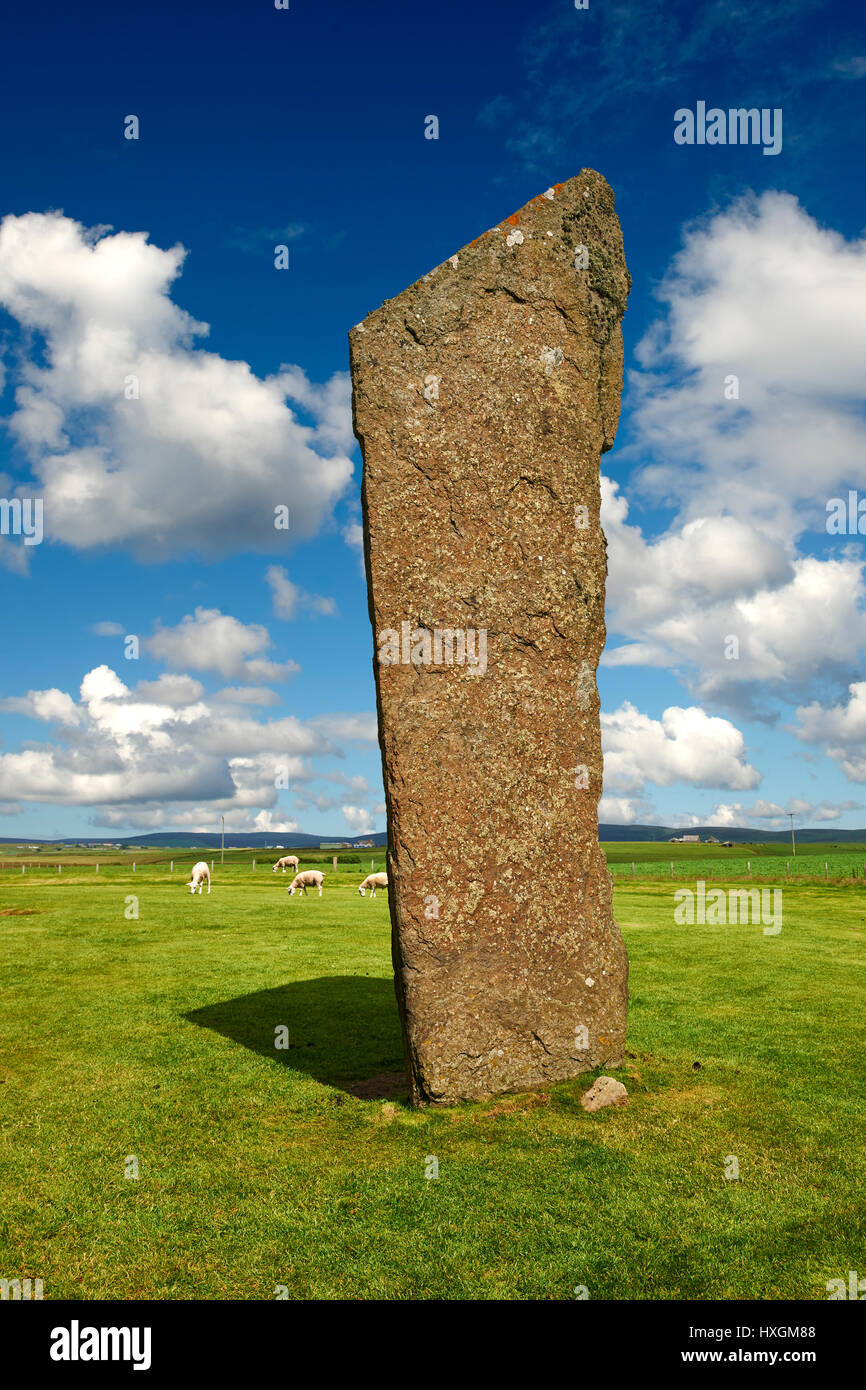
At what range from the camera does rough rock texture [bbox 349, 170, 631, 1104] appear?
7039 millimetres

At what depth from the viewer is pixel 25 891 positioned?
2777 cm

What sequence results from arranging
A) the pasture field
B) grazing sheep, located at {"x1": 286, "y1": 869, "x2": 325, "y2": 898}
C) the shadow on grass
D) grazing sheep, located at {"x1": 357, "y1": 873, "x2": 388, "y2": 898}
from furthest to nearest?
grazing sheep, located at {"x1": 286, "y1": 869, "x2": 325, "y2": 898}
grazing sheep, located at {"x1": 357, "y1": 873, "x2": 388, "y2": 898}
the shadow on grass
the pasture field

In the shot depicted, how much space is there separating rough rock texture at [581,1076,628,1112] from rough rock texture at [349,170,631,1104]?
38cm

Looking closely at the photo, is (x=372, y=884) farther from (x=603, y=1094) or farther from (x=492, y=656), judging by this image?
(x=492, y=656)

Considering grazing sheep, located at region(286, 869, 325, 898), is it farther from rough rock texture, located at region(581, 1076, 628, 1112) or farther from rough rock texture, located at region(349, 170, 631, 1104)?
rough rock texture, located at region(581, 1076, 628, 1112)

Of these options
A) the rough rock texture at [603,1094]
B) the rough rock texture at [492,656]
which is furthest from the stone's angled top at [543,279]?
the rough rock texture at [603,1094]

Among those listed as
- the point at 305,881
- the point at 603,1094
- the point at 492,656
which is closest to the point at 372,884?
the point at 305,881

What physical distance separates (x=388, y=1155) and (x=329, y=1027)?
3.90 m

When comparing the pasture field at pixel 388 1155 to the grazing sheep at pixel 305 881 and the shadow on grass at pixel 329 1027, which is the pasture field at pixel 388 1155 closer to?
the shadow on grass at pixel 329 1027

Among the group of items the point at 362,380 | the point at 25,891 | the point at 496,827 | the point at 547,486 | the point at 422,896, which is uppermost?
the point at 362,380

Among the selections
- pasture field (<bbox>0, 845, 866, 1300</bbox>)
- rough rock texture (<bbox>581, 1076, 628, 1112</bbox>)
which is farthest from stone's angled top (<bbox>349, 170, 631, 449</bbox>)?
pasture field (<bbox>0, 845, 866, 1300</bbox>)

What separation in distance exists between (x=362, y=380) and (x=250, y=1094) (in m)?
6.44
